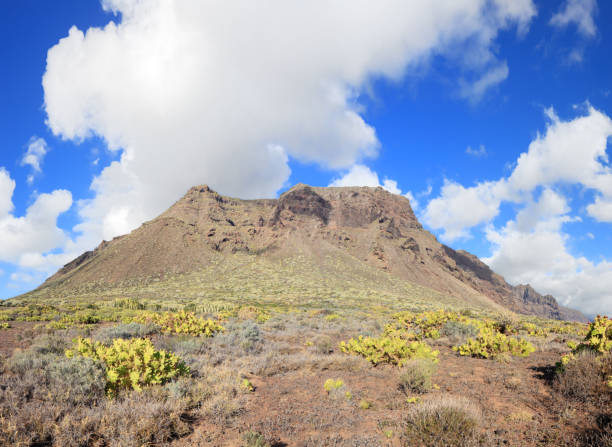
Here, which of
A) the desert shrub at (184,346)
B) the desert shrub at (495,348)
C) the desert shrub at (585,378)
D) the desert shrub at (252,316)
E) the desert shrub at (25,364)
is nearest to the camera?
the desert shrub at (585,378)

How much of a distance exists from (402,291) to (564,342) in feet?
198

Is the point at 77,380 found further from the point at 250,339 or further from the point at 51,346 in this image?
the point at 250,339

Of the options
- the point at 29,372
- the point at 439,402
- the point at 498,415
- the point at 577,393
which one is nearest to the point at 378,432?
the point at 439,402

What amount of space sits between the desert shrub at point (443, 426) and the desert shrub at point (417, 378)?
1934mm

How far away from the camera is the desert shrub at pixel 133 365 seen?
568 centimetres

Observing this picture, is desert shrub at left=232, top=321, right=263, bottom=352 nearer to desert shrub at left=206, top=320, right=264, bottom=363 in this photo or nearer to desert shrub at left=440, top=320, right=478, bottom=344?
desert shrub at left=206, top=320, right=264, bottom=363

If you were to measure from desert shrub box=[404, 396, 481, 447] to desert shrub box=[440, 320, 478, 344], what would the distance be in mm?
8867

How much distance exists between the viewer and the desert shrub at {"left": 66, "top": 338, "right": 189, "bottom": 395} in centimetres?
568

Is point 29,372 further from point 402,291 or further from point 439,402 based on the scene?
point 402,291

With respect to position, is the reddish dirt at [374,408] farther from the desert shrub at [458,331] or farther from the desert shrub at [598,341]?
the desert shrub at [458,331]

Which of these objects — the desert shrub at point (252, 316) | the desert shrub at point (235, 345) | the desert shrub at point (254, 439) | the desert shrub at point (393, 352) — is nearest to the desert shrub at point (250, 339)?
the desert shrub at point (235, 345)

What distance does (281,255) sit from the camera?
284ft

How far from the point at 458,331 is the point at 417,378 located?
8175 millimetres

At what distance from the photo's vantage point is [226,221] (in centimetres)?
11175
